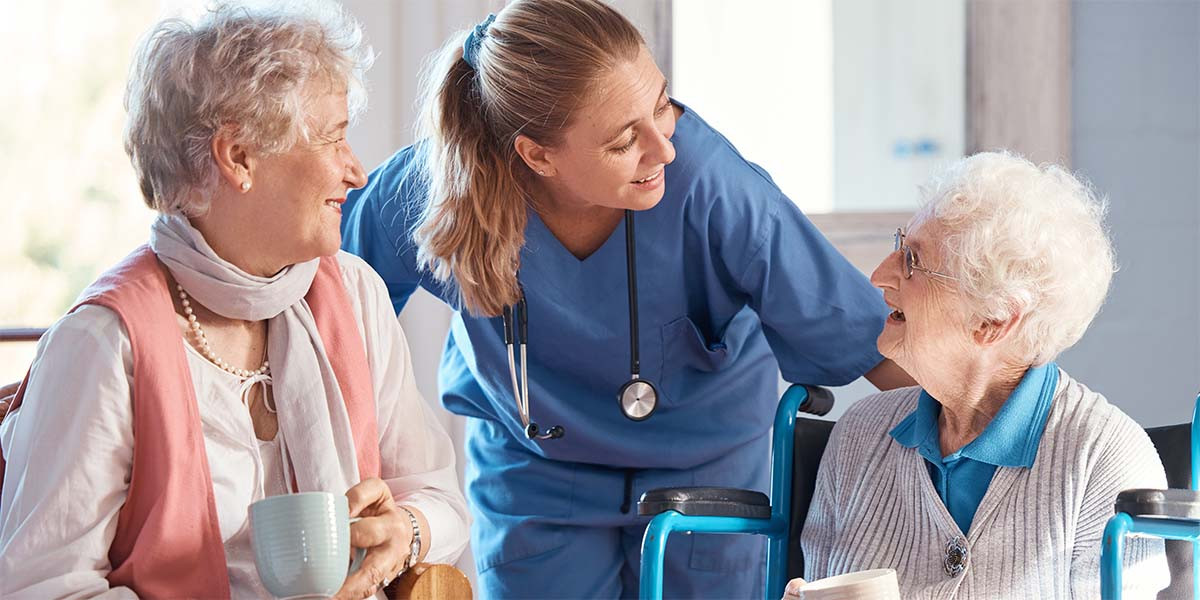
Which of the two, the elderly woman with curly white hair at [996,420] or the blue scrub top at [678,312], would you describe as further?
the blue scrub top at [678,312]

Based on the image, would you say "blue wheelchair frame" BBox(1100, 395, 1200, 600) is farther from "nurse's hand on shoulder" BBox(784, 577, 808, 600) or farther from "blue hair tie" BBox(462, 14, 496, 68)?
"blue hair tie" BBox(462, 14, 496, 68)

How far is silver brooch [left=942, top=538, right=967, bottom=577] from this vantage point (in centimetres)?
137

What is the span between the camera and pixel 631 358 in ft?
5.80

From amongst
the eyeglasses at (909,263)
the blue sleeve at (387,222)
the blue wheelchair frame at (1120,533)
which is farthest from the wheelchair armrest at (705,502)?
the blue sleeve at (387,222)

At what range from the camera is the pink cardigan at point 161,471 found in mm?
1200

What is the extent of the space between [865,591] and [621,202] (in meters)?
0.69

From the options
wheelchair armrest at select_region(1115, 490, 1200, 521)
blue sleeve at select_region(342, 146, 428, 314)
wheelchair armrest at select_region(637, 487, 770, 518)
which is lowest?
wheelchair armrest at select_region(637, 487, 770, 518)

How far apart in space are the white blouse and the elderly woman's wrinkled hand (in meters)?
0.06

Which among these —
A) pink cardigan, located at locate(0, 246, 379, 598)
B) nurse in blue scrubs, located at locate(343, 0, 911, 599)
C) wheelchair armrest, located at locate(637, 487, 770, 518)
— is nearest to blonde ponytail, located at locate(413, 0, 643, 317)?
nurse in blue scrubs, located at locate(343, 0, 911, 599)

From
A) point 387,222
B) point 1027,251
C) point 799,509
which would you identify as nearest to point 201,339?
point 387,222

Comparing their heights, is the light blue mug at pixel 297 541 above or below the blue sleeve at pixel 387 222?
below

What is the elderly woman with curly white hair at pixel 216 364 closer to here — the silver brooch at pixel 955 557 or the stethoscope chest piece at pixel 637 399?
the stethoscope chest piece at pixel 637 399

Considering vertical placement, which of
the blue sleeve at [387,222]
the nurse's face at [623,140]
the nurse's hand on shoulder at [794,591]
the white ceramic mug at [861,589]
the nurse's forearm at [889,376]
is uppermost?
the nurse's face at [623,140]

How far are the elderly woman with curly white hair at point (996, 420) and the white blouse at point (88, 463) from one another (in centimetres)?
56
